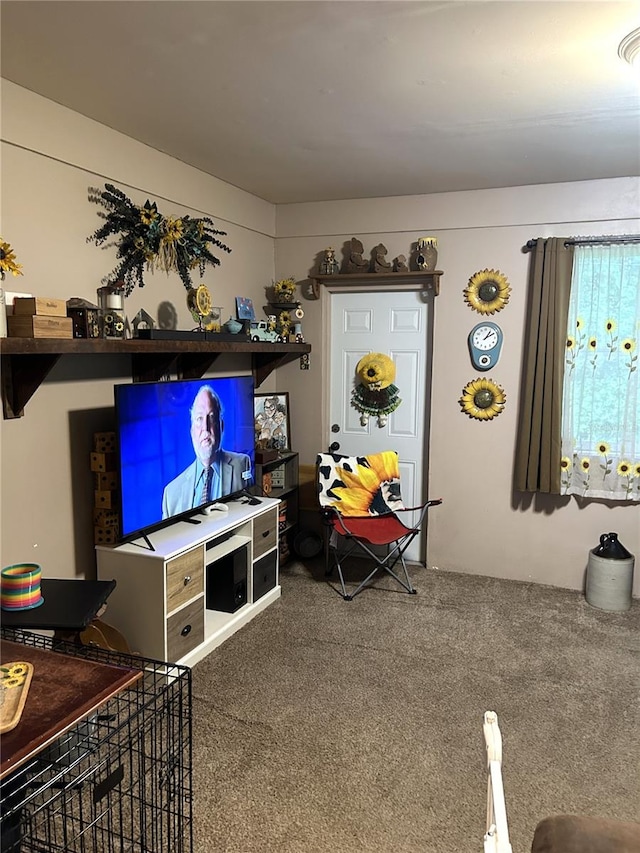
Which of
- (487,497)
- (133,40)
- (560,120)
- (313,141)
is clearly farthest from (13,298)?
(487,497)

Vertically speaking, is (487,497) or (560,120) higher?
(560,120)

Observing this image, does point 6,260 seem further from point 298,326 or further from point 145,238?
point 298,326

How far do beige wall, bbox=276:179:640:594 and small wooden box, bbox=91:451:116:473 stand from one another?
7.43ft

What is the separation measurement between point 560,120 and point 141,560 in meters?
2.70

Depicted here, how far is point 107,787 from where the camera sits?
1.29 m

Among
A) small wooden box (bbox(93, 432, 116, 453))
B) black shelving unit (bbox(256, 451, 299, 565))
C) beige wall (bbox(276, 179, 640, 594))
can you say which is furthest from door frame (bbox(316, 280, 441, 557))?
small wooden box (bbox(93, 432, 116, 453))

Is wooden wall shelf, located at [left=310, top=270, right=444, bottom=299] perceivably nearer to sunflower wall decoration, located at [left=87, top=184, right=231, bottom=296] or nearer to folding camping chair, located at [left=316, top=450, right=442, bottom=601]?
sunflower wall decoration, located at [left=87, top=184, right=231, bottom=296]

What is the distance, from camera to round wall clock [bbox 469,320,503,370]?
4148 millimetres

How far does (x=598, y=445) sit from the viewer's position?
3.93 meters

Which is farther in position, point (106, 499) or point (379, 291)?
point (379, 291)

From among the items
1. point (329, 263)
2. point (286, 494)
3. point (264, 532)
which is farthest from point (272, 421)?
point (329, 263)

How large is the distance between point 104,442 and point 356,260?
2282 millimetres

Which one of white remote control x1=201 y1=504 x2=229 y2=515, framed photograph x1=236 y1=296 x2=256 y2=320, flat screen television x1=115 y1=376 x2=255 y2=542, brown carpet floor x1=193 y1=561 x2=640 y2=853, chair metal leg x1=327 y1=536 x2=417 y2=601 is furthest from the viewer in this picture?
framed photograph x1=236 y1=296 x2=256 y2=320

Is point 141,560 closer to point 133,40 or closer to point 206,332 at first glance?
point 206,332
